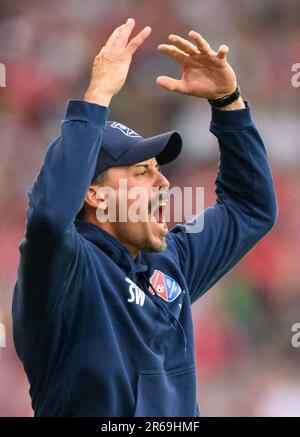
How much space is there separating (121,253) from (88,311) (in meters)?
0.24

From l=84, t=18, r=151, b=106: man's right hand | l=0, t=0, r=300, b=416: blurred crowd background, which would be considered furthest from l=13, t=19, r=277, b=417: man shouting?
l=0, t=0, r=300, b=416: blurred crowd background

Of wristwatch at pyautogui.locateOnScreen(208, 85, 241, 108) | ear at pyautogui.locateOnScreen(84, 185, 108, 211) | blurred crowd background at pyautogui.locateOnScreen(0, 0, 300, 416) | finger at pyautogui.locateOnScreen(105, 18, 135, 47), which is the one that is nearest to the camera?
finger at pyautogui.locateOnScreen(105, 18, 135, 47)

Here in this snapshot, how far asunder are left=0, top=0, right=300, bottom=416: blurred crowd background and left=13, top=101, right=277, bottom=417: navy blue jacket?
2.18 meters

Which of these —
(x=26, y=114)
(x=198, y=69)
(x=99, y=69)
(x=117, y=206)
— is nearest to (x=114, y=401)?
(x=117, y=206)

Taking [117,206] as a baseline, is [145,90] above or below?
above

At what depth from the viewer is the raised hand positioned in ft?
7.79

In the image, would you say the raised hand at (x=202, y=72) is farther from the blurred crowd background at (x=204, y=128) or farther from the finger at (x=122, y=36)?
the blurred crowd background at (x=204, y=128)

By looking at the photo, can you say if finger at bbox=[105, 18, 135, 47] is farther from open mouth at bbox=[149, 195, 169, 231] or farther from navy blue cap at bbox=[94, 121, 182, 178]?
open mouth at bbox=[149, 195, 169, 231]

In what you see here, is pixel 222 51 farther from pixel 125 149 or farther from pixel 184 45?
pixel 125 149

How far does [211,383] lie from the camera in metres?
4.45
